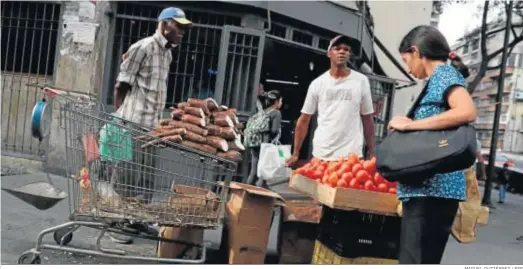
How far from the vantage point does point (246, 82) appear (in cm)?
693

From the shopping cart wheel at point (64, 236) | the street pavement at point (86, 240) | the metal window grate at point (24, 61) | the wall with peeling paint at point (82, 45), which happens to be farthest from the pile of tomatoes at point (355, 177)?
the metal window grate at point (24, 61)

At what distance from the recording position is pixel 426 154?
276cm

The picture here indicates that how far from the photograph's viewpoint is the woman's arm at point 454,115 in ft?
9.01

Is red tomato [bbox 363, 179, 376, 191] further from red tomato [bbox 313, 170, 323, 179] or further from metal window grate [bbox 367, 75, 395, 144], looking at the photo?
metal window grate [bbox 367, 75, 395, 144]

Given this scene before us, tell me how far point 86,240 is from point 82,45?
2.96 m

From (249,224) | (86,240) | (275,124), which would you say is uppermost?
(275,124)

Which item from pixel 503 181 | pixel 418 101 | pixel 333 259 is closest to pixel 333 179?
pixel 333 259

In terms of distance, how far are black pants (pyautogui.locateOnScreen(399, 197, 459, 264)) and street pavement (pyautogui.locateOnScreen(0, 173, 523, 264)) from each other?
152cm

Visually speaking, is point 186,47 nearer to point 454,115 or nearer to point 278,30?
point 278,30

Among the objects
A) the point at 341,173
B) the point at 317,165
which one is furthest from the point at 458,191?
the point at 317,165

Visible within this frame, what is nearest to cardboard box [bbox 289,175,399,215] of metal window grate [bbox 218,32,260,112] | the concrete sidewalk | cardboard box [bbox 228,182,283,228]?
cardboard box [bbox 228,182,283,228]

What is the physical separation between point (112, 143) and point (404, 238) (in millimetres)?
1749

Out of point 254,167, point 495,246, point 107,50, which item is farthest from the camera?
point 107,50

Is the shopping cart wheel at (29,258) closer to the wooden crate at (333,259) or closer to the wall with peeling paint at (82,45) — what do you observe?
the wooden crate at (333,259)
